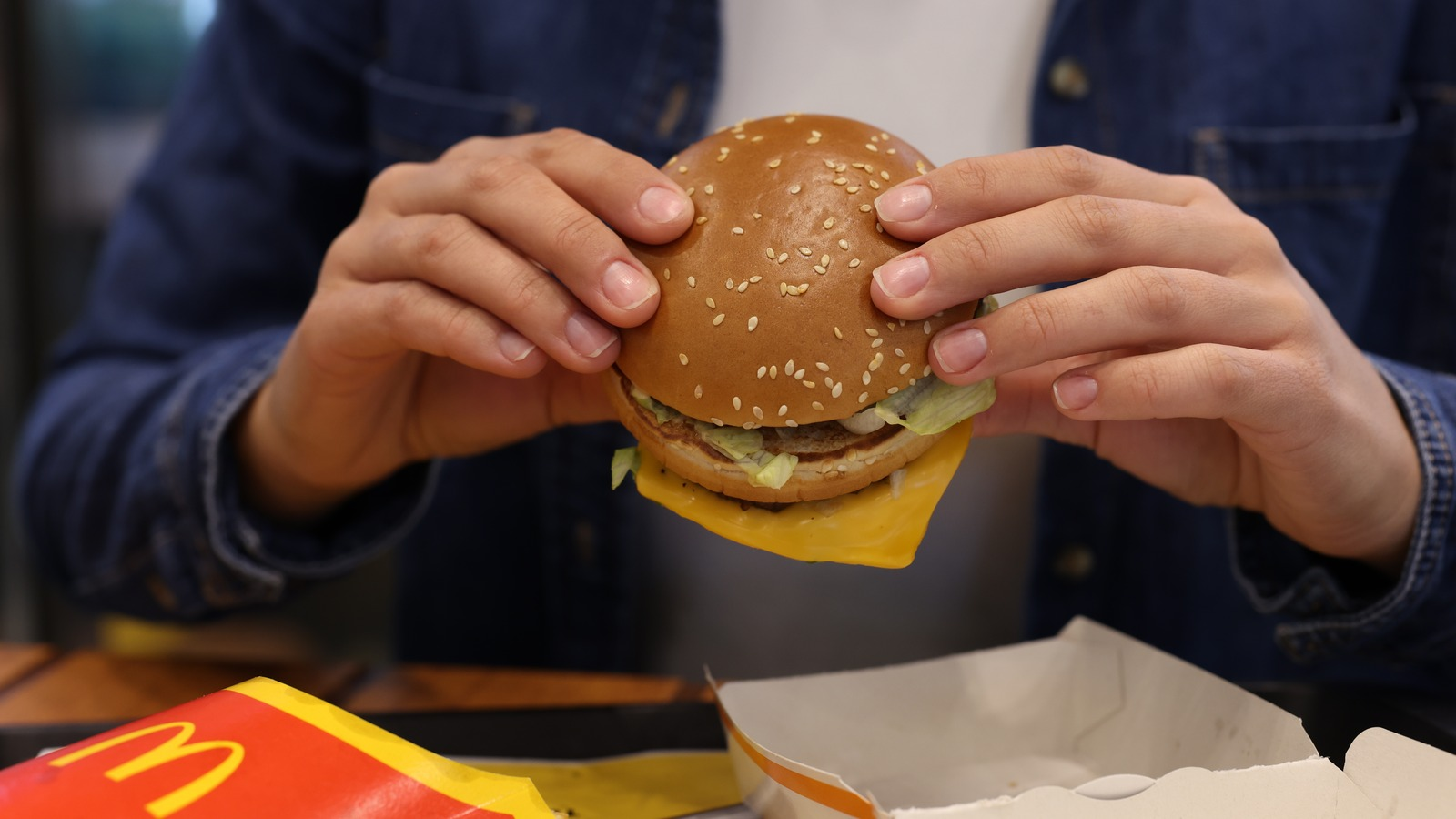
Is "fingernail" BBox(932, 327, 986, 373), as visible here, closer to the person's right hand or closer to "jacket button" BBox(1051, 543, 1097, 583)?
the person's right hand

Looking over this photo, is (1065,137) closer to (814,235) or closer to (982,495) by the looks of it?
(982,495)

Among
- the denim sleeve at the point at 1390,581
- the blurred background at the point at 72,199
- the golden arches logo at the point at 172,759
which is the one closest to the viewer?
the golden arches logo at the point at 172,759

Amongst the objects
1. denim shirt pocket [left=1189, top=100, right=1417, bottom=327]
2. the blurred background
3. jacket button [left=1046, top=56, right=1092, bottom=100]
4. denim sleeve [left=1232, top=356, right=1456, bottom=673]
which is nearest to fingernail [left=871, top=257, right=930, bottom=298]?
denim sleeve [left=1232, top=356, right=1456, bottom=673]

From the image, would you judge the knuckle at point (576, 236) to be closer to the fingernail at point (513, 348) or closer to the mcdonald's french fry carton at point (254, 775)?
the fingernail at point (513, 348)

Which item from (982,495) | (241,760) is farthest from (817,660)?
(241,760)

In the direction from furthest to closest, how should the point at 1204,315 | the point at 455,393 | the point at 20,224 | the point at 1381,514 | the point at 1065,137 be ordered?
the point at 20,224
the point at 1065,137
the point at 455,393
the point at 1381,514
the point at 1204,315

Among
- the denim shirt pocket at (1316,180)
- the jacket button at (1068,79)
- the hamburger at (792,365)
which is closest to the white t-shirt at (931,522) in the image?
the jacket button at (1068,79)
